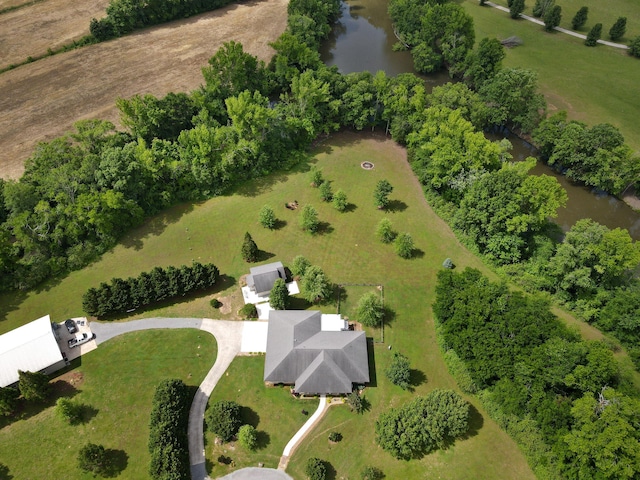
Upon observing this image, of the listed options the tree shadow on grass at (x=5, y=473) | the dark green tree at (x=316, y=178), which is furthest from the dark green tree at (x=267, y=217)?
the tree shadow on grass at (x=5, y=473)

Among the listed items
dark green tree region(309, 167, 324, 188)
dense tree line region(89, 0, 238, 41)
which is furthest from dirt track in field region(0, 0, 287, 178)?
dark green tree region(309, 167, 324, 188)

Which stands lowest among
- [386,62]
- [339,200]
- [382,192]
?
[339,200]

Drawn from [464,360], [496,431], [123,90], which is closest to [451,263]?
[464,360]

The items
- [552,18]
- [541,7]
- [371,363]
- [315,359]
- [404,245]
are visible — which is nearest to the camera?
[315,359]

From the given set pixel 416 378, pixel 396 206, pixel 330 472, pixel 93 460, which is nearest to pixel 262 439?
pixel 330 472

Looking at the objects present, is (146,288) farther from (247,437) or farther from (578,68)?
(578,68)

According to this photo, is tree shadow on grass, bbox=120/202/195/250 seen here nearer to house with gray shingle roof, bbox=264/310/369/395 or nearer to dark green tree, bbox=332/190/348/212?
dark green tree, bbox=332/190/348/212
